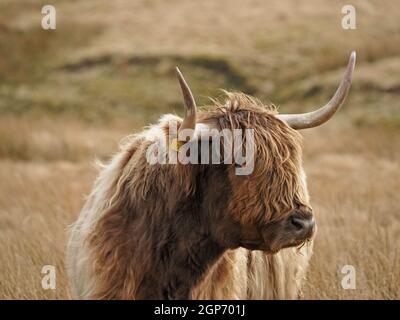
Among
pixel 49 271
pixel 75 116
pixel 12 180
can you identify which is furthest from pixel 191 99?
pixel 75 116

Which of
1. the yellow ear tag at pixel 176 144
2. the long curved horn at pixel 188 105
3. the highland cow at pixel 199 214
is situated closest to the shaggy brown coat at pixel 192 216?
the highland cow at pixel 199 214

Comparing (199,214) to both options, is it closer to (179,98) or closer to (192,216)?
(192,216)

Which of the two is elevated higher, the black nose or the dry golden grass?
the dry golden grass

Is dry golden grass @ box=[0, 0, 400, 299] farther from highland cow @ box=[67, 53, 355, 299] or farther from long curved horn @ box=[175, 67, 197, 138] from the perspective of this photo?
long curved horn @ box=[175, 67, 197, 138]

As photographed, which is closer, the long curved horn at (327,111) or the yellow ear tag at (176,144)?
the yellow ear tag at (176,144)

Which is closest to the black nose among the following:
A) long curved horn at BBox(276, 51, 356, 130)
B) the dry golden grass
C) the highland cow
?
the highland cow

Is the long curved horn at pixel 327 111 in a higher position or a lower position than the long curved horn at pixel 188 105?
higher

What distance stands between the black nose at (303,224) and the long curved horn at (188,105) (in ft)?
2.40

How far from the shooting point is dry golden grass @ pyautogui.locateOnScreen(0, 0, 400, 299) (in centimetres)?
764

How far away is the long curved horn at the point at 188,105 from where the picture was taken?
4270mm

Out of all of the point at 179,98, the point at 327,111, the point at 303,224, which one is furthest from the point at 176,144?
the point at 179,98

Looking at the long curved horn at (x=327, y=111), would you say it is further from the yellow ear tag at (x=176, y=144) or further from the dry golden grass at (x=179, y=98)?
the dry golden grass at (x=179, y=98)

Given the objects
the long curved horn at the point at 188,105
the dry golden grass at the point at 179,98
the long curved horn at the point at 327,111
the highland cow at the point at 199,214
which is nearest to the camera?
the long curved horn at the point at 188,105

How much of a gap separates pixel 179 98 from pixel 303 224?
17635 mm
